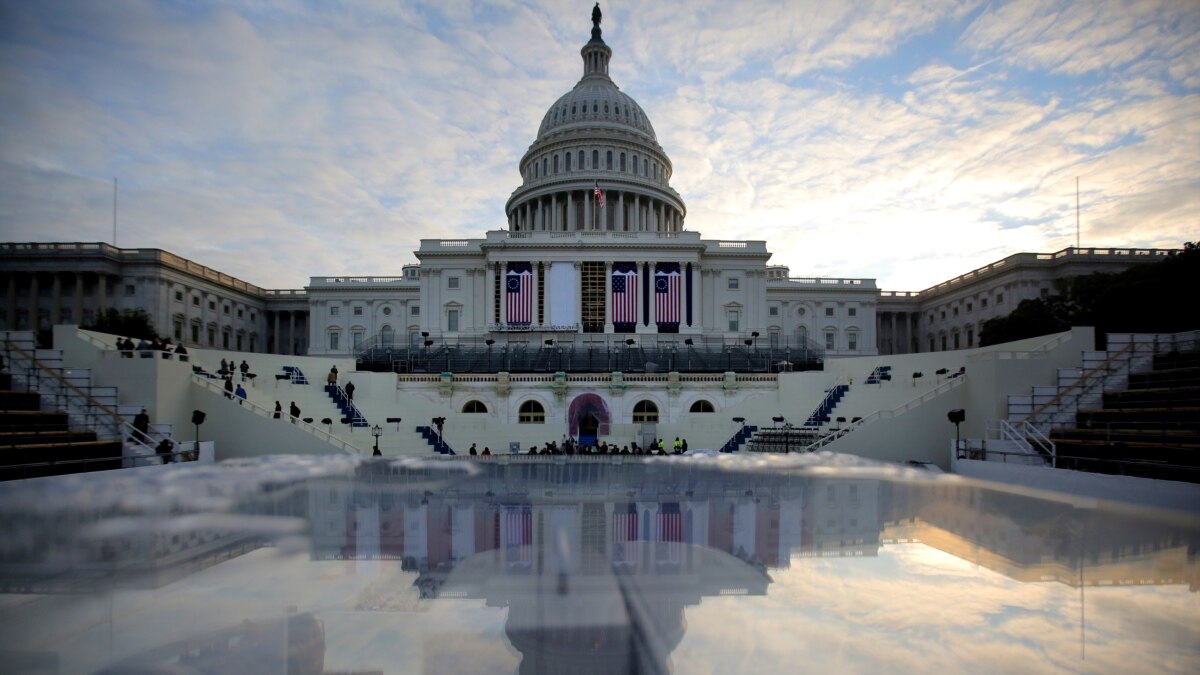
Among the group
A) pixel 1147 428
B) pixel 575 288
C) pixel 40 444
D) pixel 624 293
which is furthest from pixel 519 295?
pixel 1147 428

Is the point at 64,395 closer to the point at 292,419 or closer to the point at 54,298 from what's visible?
the point at 292,419

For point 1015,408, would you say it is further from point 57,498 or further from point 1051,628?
point 57,498

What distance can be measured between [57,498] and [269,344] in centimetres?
9541

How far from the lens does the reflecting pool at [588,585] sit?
5.23 metres

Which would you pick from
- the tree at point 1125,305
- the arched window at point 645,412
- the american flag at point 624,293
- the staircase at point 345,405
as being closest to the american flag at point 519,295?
the american flag at point 624,293

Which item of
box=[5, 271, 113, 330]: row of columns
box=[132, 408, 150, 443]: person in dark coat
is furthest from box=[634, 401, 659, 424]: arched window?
box=[5, 271, 113, 330]: row of columns

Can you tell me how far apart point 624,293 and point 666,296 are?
4605 millimetres

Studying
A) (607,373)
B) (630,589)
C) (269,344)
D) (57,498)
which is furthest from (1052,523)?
(269,344)

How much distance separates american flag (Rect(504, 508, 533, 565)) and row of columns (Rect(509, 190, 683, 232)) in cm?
7653

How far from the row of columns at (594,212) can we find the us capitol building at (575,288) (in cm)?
20

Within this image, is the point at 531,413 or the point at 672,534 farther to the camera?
the point at 531,413

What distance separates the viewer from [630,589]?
6711 millimetres

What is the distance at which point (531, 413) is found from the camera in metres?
43.4

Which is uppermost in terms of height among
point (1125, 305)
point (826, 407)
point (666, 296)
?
point (666, 296)
